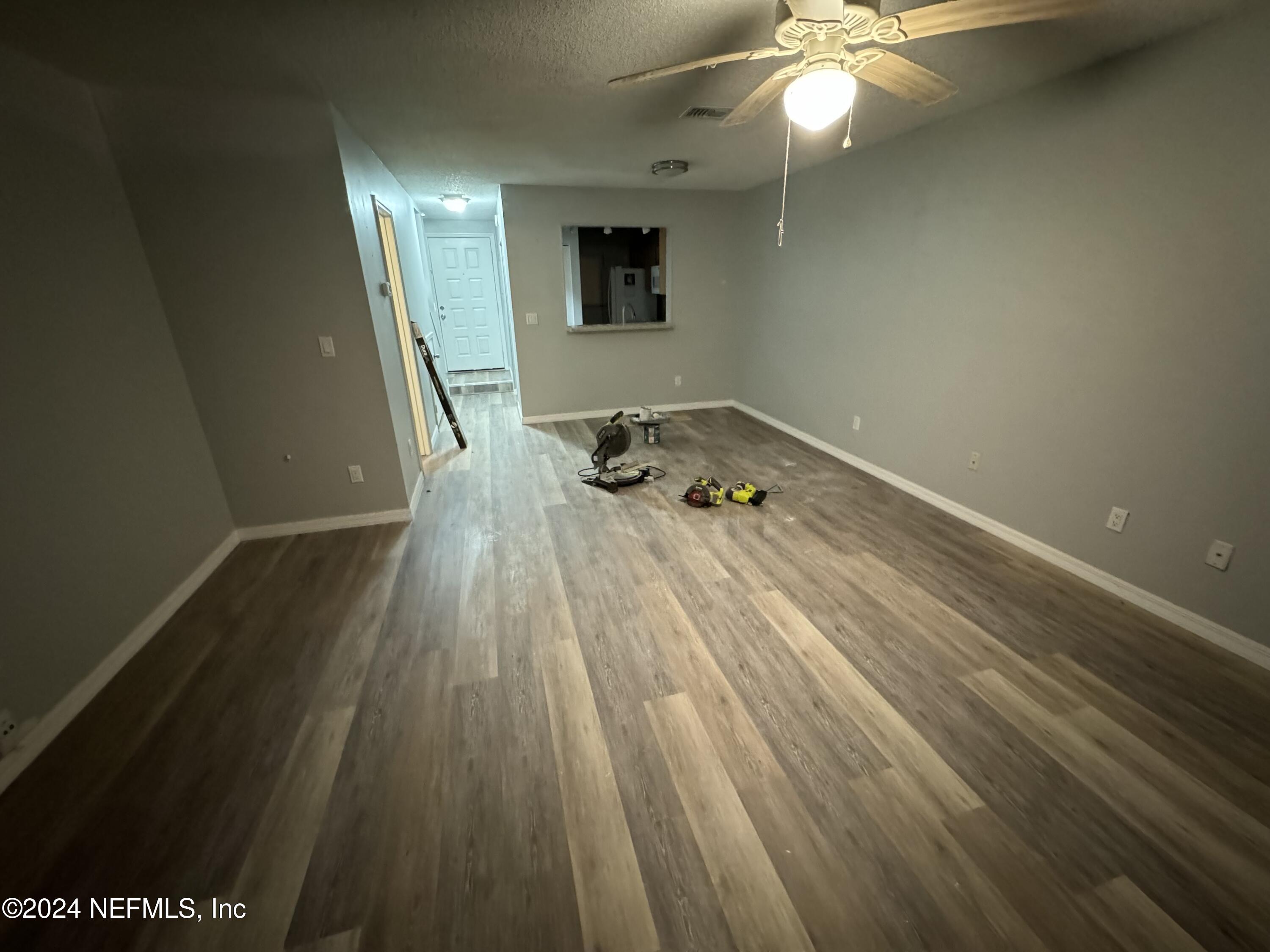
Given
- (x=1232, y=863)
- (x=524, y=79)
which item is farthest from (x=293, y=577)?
(x=1232, y=863)

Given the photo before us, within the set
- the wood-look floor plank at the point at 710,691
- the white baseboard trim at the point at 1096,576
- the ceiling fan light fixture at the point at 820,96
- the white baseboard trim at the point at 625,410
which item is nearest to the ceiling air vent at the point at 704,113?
the ceiling fan light fixture at the point at 820,96

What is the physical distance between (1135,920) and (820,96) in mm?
2305

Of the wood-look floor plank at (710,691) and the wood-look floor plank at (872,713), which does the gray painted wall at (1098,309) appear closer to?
the wood-look floor plank at (872,713)

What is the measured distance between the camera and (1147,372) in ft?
7.16

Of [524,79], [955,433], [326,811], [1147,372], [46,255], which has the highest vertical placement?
[524,79]

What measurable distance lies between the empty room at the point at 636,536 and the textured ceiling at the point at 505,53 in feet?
0.09

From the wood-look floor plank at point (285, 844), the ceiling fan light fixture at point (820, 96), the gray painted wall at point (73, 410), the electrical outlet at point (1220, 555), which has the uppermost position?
the ceiling fan light fixture at point (820, 96)

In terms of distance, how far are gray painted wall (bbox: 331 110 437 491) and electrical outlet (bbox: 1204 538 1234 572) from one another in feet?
13.1

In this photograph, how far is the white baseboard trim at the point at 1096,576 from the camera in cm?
199

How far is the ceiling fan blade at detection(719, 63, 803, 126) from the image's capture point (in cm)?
161

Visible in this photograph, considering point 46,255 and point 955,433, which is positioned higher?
point 46,255

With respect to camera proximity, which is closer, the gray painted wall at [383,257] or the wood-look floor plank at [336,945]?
the wood-look floor plank at [336,945]

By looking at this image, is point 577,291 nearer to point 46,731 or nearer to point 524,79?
point 524,79

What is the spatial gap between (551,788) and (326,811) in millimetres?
647
